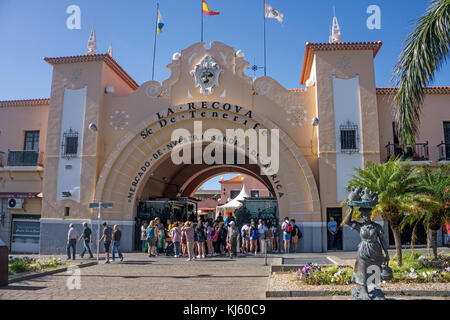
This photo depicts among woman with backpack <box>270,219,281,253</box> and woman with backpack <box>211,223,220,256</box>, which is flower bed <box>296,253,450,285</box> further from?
woman with backpack <box>270,219,281,253</box>

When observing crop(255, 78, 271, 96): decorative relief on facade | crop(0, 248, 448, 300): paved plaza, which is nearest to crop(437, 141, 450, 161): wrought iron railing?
crop(255, 78, 271, 96): decorative relief on facade

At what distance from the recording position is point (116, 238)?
16.2 metres

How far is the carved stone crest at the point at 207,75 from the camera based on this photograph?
67.0 feet

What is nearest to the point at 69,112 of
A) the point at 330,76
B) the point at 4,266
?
the point at 4,266

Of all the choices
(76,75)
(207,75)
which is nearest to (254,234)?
(207,75)

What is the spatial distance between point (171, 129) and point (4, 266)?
11.5 m

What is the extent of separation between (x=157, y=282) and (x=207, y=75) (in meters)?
12.2

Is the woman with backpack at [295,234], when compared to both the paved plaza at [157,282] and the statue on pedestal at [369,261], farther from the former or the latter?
the statue on pedestal at [369,261]

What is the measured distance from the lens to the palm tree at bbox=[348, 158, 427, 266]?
11.2m

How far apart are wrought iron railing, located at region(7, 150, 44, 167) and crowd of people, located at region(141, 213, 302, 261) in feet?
25.7

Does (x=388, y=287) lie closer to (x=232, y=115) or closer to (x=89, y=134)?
(x=232, y=115)

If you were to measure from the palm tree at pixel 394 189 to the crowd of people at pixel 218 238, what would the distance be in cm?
664
